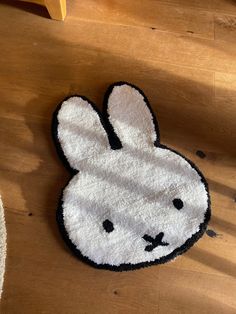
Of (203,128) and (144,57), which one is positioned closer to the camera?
(203,128)

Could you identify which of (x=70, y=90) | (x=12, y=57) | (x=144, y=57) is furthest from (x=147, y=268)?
(x=12, y=57)

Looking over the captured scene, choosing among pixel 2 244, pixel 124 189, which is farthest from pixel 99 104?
pixel 2 244

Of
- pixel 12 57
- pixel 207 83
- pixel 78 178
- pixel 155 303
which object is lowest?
pixel 155 303

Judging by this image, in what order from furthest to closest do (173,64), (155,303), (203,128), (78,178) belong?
(173,64) < (203,128) < (78,178) < (155,303)

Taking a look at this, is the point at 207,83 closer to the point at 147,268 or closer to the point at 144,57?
the point at 144,57

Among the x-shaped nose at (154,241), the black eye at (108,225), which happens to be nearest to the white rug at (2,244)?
the black eye at (108,225)

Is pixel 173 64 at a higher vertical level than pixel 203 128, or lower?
higher

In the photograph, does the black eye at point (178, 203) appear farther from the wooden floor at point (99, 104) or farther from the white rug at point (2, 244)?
the white rug at point (2, 244)

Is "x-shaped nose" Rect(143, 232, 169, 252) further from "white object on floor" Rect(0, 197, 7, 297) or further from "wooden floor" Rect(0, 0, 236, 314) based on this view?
"white object on floor" Rect(0, 197, 7, 297)

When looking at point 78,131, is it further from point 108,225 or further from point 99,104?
point 108,225
